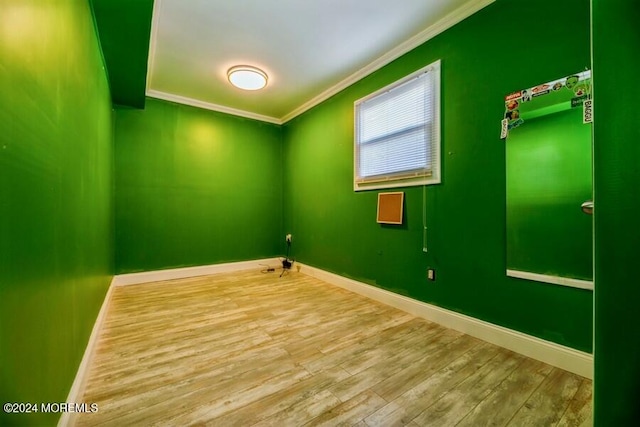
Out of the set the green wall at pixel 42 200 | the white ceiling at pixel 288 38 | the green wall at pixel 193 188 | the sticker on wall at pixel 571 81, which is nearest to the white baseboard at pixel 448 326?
the green wall at pixel 42 200

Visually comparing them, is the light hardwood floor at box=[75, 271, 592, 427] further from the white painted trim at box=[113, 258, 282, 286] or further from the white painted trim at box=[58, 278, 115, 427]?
the white painted trim at box=[113, 258, 282, 286]

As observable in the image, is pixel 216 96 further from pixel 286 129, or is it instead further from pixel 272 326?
pixel 272 326

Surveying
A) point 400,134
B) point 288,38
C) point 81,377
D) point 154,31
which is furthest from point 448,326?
point 154,31

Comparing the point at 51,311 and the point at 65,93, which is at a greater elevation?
the point at 65,93

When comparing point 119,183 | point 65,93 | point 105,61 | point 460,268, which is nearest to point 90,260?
point 65,93

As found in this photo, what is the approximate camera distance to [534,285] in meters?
1.85

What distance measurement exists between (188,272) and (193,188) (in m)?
1.36

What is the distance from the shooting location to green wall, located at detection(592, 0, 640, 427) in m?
0.76

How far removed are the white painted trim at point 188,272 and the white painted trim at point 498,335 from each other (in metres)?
2.27

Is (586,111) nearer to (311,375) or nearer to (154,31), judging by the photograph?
(311,375)

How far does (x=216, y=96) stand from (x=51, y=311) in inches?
145

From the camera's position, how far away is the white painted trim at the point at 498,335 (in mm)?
1656

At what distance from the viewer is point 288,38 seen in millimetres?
2592

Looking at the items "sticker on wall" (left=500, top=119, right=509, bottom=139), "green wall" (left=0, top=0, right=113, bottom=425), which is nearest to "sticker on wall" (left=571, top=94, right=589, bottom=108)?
"sticker on wall" (left=500, top=119, right=509, bottom=139)
